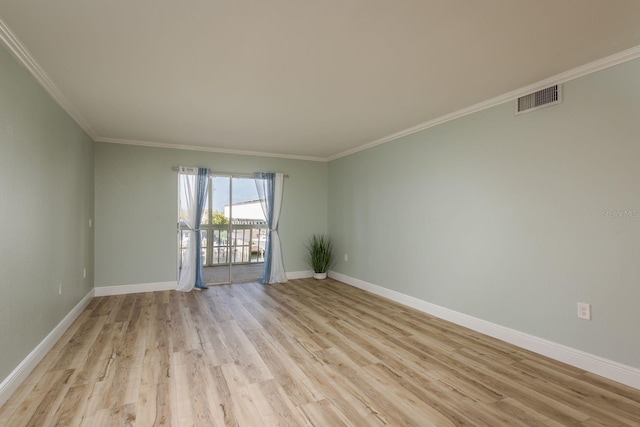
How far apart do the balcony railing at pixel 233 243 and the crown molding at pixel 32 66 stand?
A: 292cm

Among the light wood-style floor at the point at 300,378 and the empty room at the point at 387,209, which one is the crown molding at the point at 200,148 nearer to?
the empty room at the point at 387,209

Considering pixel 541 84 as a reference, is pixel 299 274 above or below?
below

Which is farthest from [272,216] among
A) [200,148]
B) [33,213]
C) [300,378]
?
[300,378]

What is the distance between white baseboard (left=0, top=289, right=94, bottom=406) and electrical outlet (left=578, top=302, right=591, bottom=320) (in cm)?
429

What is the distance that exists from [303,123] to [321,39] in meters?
1.98

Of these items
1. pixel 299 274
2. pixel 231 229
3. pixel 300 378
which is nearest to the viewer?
pixel 300 378

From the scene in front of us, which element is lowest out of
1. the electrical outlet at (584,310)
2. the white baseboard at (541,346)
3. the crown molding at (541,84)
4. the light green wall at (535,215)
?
the white baseboard at (541,346)

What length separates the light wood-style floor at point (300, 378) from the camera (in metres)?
2.01

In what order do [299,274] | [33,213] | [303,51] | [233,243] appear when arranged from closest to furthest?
[303,51]
[33,213]
[233,243]
[299,274]

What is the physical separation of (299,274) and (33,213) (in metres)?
4.41

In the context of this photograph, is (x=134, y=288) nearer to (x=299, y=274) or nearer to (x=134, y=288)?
(x=134, y=288)

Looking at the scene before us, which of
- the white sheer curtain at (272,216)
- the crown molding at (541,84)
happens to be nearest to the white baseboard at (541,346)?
the crown molding at (541,84)

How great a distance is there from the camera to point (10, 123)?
220 cm

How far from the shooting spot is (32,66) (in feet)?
8.16
